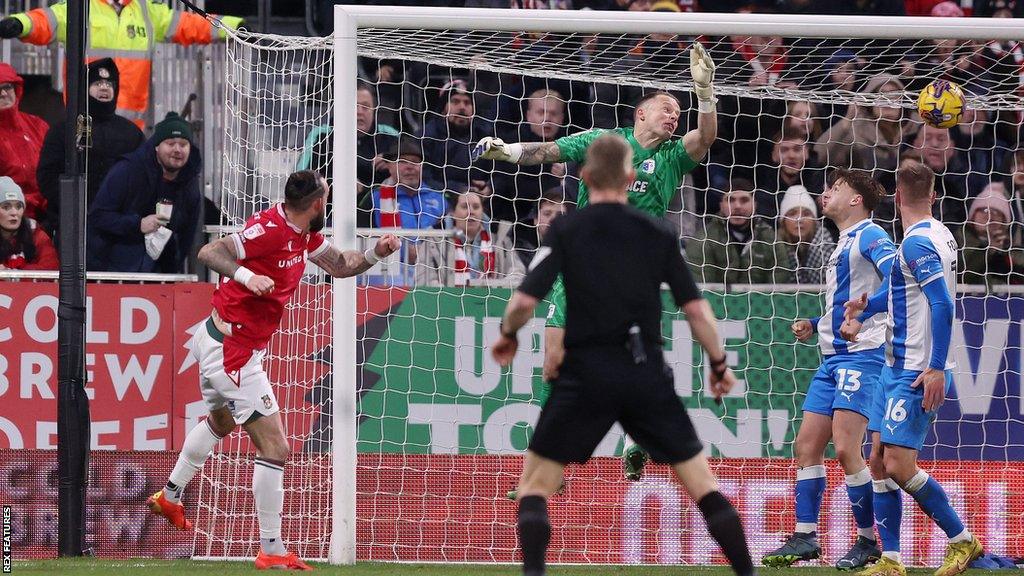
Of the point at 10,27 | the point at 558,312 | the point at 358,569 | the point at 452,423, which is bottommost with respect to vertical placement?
the point at 358,569

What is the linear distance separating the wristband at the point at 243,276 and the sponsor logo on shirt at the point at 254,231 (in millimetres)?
211

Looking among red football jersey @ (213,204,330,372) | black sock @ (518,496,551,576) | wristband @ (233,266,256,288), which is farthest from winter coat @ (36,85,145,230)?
black sock @ (518,496,551,576)

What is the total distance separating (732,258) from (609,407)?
15.6 feet

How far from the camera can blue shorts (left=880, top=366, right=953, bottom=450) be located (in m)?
7.31

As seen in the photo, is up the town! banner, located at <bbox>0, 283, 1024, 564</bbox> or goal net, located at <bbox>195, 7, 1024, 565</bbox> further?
up the town! banner, located at <bbox>0, 283, 1024, 564</bbox>

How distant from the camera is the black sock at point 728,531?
5.70 m

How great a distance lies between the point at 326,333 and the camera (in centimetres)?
941

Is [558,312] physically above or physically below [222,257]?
below

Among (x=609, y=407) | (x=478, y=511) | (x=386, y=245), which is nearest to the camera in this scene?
(x=609, y=407)

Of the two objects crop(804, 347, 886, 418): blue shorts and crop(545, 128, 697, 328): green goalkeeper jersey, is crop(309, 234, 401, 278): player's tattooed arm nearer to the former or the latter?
crop(545, 128, 697, 328): green goalkeeper jersey

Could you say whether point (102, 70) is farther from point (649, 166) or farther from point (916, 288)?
point (916, 288)

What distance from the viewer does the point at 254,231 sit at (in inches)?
307

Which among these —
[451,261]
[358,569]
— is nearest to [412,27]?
[451,261]

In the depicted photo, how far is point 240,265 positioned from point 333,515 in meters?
1.53
